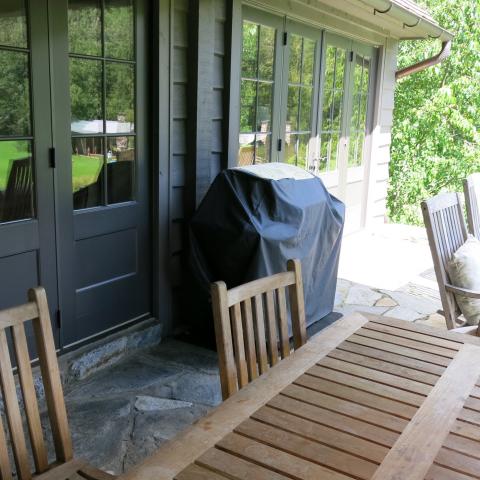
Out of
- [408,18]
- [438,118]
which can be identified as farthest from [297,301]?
[438,118]

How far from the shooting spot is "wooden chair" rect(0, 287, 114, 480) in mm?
1383

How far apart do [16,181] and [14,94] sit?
0.38 meters

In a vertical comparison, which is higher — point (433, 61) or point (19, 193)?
point (433, 61)

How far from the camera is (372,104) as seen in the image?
6.45m

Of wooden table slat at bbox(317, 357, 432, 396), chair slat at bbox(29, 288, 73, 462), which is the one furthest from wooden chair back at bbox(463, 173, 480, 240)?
chair slat at bbox(29, 288, 73, 462)

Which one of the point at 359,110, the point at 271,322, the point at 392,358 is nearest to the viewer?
the point at 392,358

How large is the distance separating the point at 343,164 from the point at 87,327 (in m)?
3.74

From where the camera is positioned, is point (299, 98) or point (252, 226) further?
point (299, 98)

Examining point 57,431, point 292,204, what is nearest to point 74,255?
point 292,204

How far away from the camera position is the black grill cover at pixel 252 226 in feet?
A: 9.89

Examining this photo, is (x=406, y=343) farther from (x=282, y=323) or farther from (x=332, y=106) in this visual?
(x=332, y=106)

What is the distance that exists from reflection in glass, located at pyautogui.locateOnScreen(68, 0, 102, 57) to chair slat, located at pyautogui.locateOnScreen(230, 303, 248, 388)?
1.74 metres

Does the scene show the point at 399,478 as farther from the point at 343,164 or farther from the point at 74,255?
the point at 343,164

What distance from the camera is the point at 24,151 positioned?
2.58 metres
